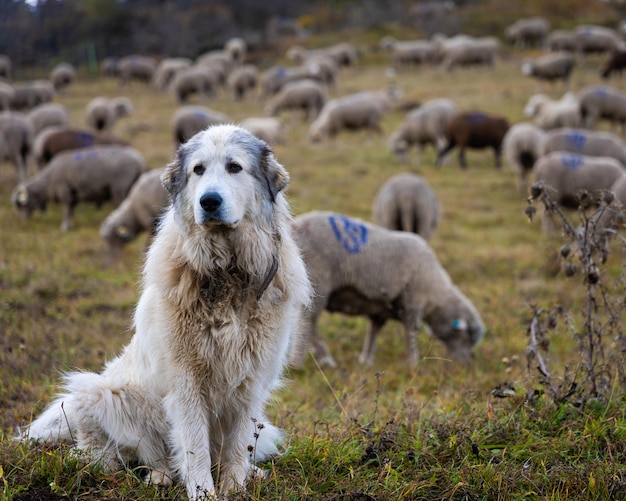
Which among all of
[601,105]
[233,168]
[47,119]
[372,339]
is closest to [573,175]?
[372,339]

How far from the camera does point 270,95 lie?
2969cm

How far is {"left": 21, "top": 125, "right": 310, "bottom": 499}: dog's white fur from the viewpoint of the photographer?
3242 mm

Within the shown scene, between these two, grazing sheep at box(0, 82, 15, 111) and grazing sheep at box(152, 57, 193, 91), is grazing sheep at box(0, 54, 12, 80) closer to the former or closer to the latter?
grazing sheep at box(152, 57, 193, 91)

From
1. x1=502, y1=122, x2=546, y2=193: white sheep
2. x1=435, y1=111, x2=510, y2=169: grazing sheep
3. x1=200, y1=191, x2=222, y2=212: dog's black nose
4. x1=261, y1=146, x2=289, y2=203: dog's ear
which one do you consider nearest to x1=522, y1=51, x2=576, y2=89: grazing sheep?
x1=435, y1=111, x2=510, y2=169: grazing sheep

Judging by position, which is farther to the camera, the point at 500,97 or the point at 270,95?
the point at 270,95

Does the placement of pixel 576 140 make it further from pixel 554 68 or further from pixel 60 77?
pixel 60 77

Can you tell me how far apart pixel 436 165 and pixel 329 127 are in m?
4.15

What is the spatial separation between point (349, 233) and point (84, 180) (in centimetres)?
724

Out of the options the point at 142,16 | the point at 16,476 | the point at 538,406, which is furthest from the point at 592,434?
the point at 142,16

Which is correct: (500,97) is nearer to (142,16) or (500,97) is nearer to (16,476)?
(16,476)

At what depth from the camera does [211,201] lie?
3131 millimetres

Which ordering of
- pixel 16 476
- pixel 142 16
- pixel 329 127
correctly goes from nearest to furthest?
Result: 1. pixel 16 476
2. pixel 329 127
3. pixel 142 16

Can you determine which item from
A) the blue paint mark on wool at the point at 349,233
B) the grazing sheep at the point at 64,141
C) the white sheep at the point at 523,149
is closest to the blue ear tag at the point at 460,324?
the blue paint mark on wool at the point at 349,233

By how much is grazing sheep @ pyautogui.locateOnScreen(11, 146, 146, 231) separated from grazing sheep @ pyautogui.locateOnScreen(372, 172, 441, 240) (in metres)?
5.17
